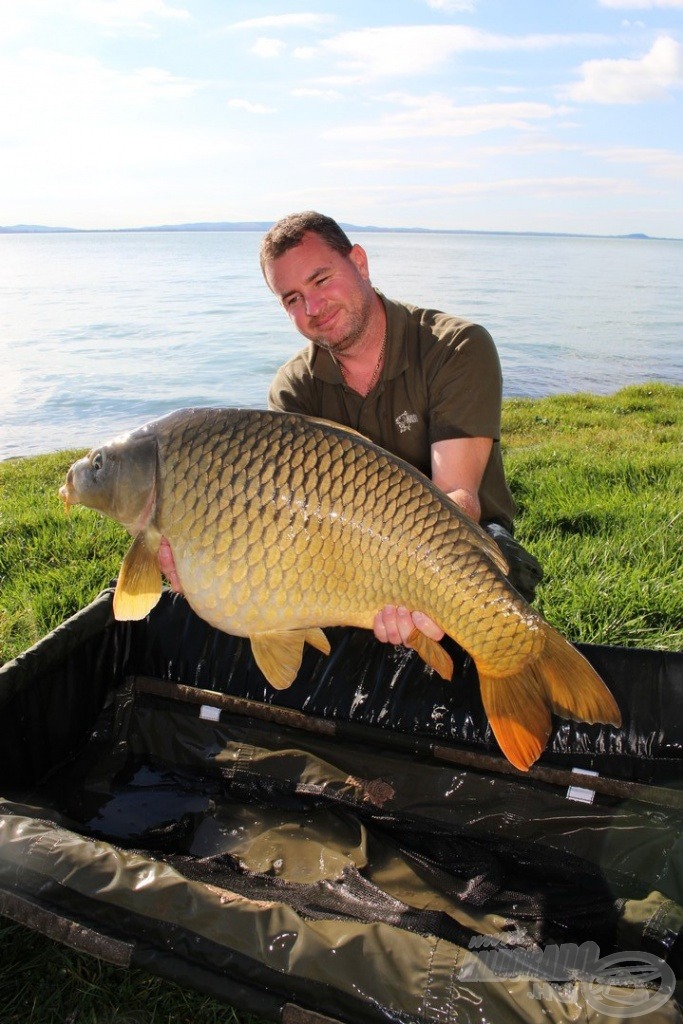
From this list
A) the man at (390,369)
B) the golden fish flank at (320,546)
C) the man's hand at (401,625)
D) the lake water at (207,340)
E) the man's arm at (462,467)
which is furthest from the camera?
the lake water at (207,340)

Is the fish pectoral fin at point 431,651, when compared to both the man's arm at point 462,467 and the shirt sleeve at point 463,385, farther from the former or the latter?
the shirt sleeve at point 463,385

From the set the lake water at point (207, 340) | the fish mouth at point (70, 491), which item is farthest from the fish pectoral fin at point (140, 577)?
the lake water at point (207, 340)

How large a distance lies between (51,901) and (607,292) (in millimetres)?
21476

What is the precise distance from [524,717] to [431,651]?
0.22 metres

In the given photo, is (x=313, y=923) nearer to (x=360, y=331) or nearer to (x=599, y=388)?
(x=360, y=331)

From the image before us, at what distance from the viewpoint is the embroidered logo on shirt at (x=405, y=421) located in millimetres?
1947

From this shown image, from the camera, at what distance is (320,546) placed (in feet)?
4.39

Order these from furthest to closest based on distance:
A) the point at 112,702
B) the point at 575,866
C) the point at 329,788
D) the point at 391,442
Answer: the point at 391,442
the point at 112,702
the point at 329,788
the point at 575,866

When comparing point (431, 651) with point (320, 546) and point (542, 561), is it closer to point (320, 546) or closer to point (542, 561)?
point (320, 546)

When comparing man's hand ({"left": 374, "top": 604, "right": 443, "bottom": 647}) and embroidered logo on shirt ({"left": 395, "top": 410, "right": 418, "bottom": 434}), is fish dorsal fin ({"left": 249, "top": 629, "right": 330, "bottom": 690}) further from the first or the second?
embroidered logo on shirt ({"left": 395, "top": 410, "right": 418, "bottom": 434})

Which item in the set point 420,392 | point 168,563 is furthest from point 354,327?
point 168,563

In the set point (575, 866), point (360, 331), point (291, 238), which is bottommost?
point (575, 866)

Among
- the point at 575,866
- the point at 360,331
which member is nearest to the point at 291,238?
the point at 360,331

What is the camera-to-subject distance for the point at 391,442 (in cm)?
198
